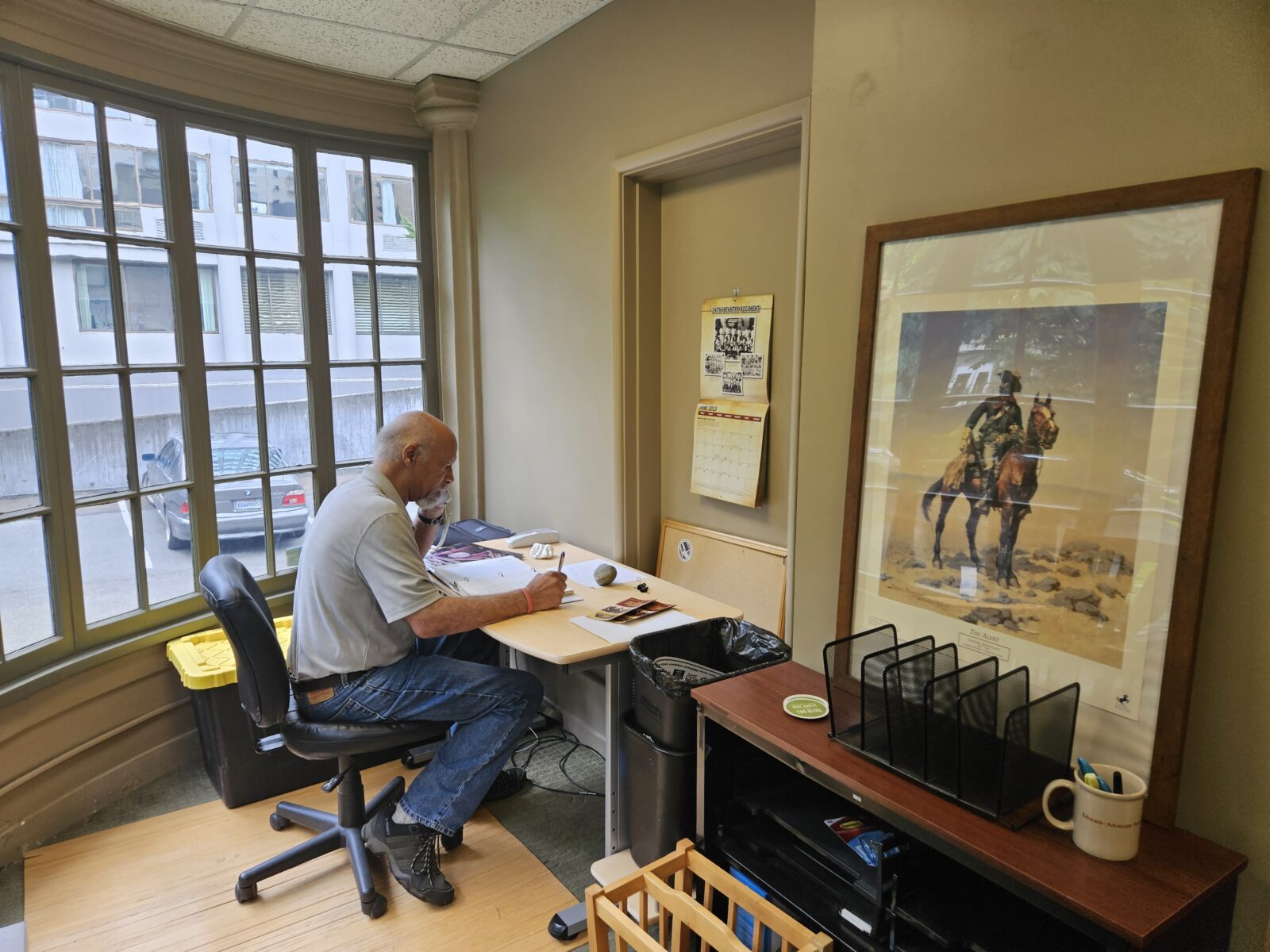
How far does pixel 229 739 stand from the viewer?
2.67m

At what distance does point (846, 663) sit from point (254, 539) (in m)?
2.52

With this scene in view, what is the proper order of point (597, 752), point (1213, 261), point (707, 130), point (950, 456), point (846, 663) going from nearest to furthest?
point (1213, 261), point (950, 456), point (846, 663), point (707, 130), point (597, 752)

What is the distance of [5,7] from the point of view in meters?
2.37

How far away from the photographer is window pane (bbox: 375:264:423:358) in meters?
3.54

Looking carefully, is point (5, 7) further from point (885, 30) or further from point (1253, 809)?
point (1253, 809)

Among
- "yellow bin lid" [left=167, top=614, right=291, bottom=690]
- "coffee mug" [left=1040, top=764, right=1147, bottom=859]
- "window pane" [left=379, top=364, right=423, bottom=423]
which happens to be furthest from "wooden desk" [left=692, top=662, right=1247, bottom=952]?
"window pane" [left=379, top=364, right=423, bottom=423]

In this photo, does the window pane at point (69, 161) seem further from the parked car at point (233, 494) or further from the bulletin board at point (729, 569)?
the bulletin board at point (729, 569)

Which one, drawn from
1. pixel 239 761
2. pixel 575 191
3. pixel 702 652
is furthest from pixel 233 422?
pixel 702 652

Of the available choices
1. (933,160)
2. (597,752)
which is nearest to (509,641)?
(597,752)

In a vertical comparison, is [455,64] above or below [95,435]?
above

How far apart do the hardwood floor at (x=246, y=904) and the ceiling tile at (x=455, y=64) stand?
271 centimetres

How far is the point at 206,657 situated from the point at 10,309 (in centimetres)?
126

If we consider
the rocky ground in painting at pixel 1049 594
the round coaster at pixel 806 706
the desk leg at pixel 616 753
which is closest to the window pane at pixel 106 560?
the desk leg at pixel 616 753

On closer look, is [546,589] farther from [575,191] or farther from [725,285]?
[575,191]
